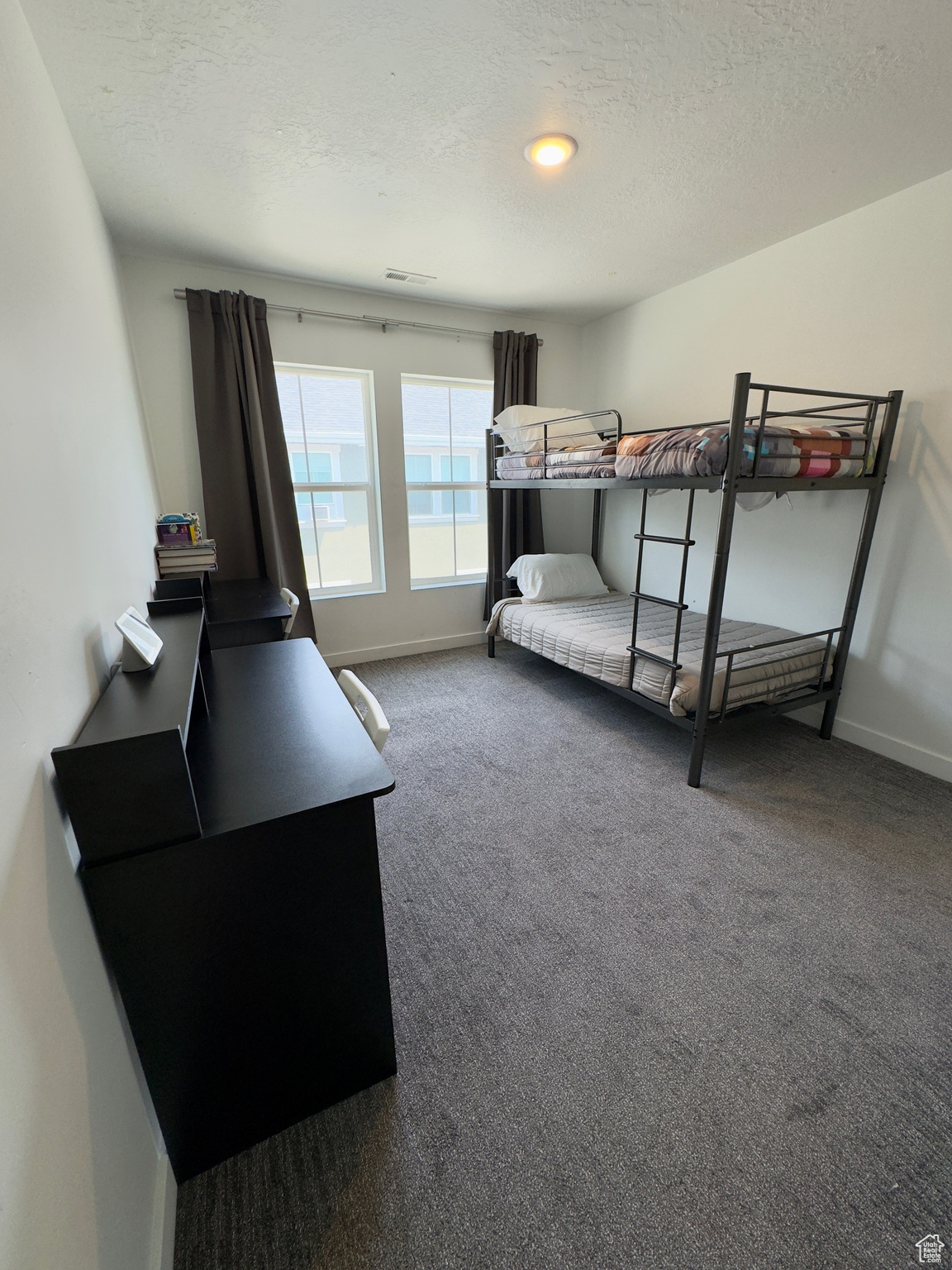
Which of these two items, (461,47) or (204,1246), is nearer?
(204,1246)

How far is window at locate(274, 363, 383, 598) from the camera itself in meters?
3.35

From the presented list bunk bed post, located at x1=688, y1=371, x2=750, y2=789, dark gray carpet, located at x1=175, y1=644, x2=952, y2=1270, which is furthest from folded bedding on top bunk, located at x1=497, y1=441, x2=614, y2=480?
dark gray carpet, located at x1=175, y1=644, x2=952, y2=1270

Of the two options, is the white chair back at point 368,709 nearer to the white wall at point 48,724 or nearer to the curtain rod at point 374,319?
the white wall at point 48,724

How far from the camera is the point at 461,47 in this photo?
4.73 ft

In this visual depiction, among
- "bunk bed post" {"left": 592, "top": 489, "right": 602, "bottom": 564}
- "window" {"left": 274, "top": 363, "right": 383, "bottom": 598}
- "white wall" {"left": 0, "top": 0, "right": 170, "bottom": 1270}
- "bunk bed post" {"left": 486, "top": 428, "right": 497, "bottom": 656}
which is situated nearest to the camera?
"white wall" {"left": 0, "top": 0, "right": 170, "bottom": 1270}

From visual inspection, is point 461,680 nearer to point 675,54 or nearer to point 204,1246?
point 204,1246

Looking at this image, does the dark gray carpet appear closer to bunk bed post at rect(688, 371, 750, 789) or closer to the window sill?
bunk bed post at rect(688, 371, 750, 789)

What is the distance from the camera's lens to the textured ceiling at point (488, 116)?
4.48 feet

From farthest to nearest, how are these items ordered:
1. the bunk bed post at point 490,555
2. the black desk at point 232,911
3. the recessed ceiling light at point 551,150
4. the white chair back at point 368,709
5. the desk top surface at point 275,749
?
the bunk bed post at point 490,555, the recessed ceiling light at point 551,150, the white chair back at point 368,709, the desk top surface at point 275,749, the black desk at point 232,911

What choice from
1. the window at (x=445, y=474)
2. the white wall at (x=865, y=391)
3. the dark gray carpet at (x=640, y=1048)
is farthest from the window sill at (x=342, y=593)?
the white wall at (x=865, y=391)

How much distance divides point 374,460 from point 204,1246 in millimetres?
3582

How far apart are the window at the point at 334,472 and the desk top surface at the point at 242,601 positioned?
524 mm

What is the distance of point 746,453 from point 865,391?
3.22 feet

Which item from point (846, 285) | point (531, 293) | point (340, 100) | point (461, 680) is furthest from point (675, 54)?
point (461, 680)
